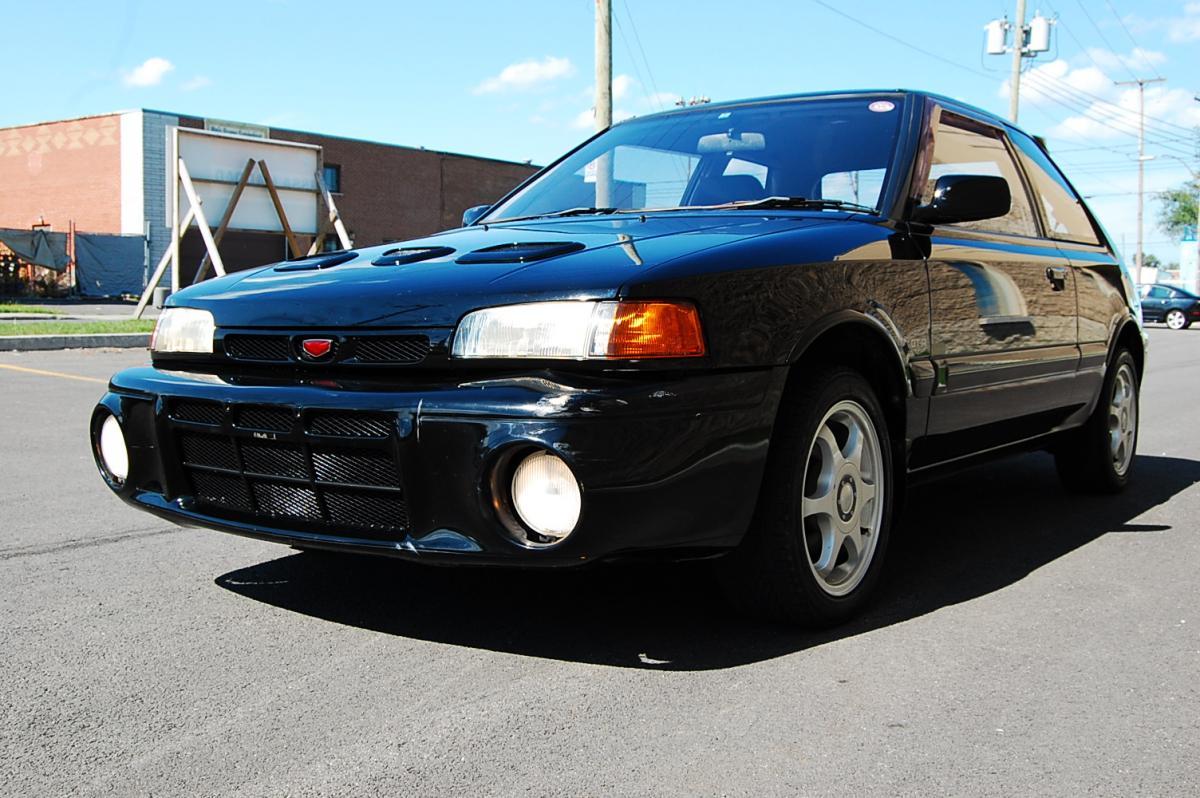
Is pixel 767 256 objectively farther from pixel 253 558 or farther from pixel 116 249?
pixel 116 249

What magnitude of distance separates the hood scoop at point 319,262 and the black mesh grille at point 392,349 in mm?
595

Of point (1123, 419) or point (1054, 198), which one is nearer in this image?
point (1054, 198)

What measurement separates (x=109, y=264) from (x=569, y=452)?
38778 millimetres

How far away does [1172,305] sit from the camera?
36625 millimetres

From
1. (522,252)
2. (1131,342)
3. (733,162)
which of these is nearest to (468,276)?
(522,252)

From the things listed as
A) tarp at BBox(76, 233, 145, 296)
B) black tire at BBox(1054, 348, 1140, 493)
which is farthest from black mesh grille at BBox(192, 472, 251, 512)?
tarp at BBox(76, 233, 145, 296)

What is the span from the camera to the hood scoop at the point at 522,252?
3.12 metres

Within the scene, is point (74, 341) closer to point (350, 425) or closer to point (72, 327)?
point (72, 327)

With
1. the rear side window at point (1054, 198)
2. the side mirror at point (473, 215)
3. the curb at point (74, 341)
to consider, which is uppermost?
the rear side window at point (1054, 198)

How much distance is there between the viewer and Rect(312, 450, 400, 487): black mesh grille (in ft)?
9.53

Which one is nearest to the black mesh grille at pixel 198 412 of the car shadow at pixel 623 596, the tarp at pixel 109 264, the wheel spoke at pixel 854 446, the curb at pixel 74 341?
the car shadow at pixel 623 596

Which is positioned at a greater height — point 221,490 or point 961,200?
point 961,200

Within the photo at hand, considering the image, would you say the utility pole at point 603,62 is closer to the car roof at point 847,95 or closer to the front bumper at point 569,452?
the car roof at point 847,95

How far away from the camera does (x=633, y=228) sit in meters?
3.54
